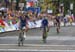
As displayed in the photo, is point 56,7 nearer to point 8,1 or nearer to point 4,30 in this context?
point 8,1

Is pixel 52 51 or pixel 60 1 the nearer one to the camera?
pixel 52 51

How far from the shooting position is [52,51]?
17562 mm

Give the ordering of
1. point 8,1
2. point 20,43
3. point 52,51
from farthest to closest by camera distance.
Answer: point 8,1 → point 20,43 → point 52,51

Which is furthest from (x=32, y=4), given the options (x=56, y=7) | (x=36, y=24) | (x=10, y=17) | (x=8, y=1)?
(x=56, y=7)

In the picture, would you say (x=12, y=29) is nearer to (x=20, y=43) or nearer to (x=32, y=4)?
(x=20, y=43)

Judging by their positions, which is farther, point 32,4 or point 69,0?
point 69,0

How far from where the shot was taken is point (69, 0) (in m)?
80.4

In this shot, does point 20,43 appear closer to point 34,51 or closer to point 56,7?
point 34,51

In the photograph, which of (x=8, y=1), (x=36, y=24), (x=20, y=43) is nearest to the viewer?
(x=20, y=43)

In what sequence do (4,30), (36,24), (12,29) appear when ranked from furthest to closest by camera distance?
1. (36,24)
2. (12,29)
3. (4,30)

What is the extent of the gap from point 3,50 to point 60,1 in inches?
2516

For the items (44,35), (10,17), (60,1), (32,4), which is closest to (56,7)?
(60,1)

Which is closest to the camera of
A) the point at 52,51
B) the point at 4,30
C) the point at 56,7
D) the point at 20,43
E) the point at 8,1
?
the point at 52,51

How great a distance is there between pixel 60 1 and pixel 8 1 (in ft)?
115
